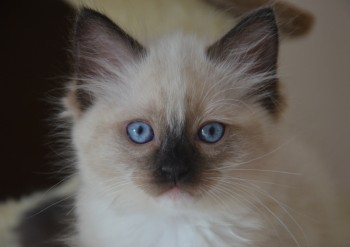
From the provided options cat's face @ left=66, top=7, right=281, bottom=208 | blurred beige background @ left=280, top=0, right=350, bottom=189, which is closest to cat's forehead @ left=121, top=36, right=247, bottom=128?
cat's face @ left=66, top=7, right=281, bottom=208

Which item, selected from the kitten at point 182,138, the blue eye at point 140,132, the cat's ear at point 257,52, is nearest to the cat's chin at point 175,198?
the kitten at point 182,138

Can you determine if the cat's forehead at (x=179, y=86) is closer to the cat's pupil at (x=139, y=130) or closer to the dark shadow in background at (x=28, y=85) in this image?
the cat's pupil at (x=139, y=130)

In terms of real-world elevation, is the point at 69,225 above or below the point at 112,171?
below

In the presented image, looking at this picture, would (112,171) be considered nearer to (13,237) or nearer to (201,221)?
(201,221)

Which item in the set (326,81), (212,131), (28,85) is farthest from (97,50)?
(326,81)

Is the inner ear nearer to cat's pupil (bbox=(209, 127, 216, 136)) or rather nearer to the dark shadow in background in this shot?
cat's pupil (bbox=(209, 127, 216, 136))

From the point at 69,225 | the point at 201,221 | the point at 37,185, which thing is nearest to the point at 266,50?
the point at 201,221

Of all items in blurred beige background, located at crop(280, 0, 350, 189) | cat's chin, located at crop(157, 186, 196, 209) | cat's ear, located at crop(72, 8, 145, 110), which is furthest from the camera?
blurred beige background, located at crop(280, 0, 350, 189)
